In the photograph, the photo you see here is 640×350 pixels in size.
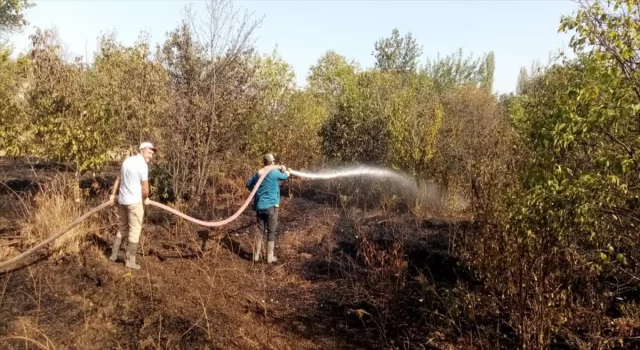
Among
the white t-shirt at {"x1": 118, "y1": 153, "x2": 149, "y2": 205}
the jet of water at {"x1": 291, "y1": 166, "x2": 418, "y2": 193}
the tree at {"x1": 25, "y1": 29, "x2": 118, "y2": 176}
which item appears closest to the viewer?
the white t-shirt at {"x1": 118, "y1": 153, "x2": 149, "y2": 205}

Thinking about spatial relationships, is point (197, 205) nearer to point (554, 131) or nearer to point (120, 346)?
point (120, 346)

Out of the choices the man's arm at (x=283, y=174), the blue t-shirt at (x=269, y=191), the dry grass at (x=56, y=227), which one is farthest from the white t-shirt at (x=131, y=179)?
the man's arm at (x=283, y=174)

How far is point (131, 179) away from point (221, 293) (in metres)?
1.86

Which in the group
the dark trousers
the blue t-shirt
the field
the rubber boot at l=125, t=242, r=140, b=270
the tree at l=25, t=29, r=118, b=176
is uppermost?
the tree at l=25, t=29, r=118, b=176

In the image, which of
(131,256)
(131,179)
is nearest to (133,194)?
(131,179)

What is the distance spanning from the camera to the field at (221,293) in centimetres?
493

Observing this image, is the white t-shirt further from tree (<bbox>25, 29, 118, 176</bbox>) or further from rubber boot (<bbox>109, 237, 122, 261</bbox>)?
tree (<bbox>25, 29, 118, 176</bbox>)

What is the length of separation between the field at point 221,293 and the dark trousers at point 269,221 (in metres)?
0.49

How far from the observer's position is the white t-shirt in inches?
239

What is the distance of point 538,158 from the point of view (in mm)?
3422

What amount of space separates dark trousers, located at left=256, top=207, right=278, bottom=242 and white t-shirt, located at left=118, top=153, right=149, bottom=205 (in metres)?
2.07

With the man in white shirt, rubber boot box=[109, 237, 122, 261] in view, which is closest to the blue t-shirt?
the man in white shirt

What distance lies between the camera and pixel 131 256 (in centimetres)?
626

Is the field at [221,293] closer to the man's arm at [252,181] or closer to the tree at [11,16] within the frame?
the man's arm at [252,181]
